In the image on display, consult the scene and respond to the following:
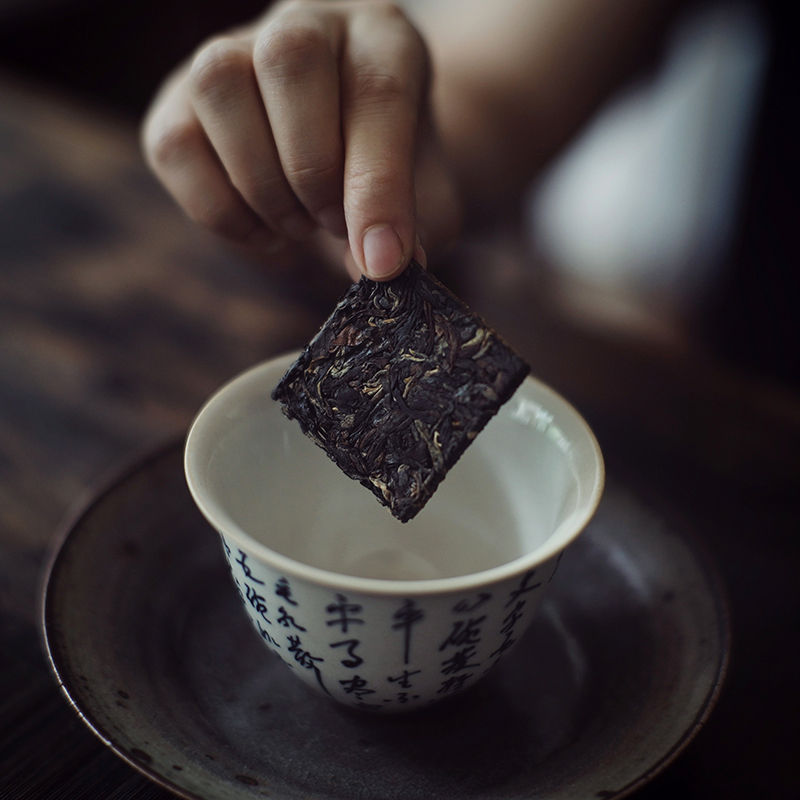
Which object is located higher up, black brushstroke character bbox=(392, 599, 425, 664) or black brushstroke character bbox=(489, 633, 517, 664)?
black brushstroke character bbox=(392, 599, 425, 664)

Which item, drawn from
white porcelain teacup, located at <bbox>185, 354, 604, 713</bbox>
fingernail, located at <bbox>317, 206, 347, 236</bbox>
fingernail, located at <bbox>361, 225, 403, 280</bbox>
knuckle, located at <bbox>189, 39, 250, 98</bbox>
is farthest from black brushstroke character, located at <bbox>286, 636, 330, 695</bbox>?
knuckle, located at <bbox>189, 39, 250, 98</bbox>

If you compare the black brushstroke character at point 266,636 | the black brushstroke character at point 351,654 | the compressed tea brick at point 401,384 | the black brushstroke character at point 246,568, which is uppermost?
the compressed tea brick at point 401,384

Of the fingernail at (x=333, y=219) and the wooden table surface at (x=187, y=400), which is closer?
the wooden table surface at (x=187, y=400)

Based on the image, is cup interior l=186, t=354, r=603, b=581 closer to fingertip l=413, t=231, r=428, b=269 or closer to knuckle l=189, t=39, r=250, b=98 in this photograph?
fingertip l=413, t=231, r=428, b=269

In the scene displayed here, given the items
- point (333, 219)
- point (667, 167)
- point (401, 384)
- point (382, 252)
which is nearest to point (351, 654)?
point (401, 384)

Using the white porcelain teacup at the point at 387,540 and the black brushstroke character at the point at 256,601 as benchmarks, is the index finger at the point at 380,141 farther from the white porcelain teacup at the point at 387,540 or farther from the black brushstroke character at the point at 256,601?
the black brushstroke character at the point at 256,601

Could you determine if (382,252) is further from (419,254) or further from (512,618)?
(512,618)

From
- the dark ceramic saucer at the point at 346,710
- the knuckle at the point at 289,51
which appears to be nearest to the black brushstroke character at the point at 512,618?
the dark ceramic saucer at the point at 346,710
